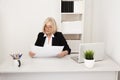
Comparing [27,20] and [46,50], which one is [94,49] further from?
[27,20]

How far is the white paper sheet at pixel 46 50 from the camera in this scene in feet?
8.14

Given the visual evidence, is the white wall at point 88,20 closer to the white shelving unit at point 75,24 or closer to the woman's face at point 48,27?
the white shelving unit at point 75,24

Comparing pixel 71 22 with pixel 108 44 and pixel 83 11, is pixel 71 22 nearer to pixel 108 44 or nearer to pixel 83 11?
pixel 83 11

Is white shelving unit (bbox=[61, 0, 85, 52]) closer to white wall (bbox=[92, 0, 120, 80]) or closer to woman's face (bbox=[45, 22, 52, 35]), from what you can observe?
white wall (bbox=[92, 0, 120, 80])

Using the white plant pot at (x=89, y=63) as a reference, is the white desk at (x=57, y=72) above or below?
below

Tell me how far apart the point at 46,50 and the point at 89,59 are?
537mm

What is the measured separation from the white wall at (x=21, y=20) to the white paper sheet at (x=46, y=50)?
1.20 metres

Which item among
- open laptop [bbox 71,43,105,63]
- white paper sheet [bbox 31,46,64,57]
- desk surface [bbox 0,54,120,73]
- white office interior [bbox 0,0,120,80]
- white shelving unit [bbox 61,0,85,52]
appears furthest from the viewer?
white office interior [bbox 0,0,120,80]

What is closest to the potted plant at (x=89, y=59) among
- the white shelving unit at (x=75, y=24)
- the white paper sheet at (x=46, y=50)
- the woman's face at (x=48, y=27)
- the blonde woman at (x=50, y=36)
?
the white paper sheet at (x=46, y=50)

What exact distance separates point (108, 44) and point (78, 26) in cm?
70

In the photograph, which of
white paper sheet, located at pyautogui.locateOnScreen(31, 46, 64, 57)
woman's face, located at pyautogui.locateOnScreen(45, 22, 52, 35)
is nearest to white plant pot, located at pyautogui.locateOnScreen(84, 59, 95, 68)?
white paper sheet, located at pyautogui.locateOnScreen(31, 46, 64, 57)

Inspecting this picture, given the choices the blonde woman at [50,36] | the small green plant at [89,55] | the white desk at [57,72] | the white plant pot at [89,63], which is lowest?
the white desk at [57,72]

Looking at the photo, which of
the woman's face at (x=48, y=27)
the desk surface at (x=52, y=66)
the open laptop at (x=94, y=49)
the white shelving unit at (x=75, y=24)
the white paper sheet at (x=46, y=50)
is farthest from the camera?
the white shelving unit at (x=75, y=24)

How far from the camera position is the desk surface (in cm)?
219
